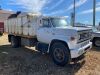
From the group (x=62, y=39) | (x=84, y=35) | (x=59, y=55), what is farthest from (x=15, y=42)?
(x=84, y=35)

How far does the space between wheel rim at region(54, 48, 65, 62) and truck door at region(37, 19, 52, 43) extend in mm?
843

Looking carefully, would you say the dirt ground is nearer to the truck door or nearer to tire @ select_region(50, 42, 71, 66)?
tire @ select_region(50, 42, 71, 66)

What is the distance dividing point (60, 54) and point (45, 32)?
1655mm

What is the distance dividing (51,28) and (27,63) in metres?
2.29

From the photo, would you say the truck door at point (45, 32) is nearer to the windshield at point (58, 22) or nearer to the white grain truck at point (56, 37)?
the white grain truck at point (56, 37)

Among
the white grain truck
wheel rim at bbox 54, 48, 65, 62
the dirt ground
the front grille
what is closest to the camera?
the dirt ground

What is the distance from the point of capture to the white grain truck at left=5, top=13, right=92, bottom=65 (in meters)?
8.02

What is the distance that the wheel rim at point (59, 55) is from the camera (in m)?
8.52

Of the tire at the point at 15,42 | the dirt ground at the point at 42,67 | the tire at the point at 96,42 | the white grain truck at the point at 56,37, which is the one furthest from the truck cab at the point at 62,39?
the tire at the point at 96,42

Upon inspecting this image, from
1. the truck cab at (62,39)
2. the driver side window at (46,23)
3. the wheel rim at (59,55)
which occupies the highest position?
the driver side window at (46,23)

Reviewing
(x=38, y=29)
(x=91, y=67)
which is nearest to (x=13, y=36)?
(x=38, y=29)

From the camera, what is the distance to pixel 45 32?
954cm

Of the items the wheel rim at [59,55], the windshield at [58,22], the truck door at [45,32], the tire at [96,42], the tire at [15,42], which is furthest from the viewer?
the tire at [96,42]

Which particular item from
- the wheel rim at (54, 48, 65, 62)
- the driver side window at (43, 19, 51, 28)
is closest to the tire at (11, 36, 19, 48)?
the driver side window at (43, 19, 51, 28)
